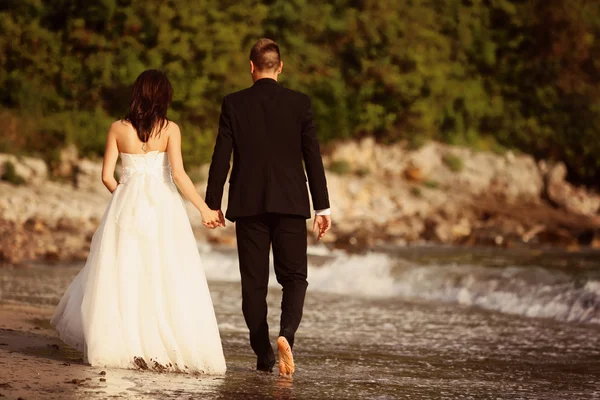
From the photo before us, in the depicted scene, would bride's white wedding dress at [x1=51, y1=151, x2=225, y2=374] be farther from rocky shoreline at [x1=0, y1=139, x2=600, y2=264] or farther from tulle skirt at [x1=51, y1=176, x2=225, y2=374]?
rocky shoreline at [x1=0, y1=139, x2=600, y2=264]

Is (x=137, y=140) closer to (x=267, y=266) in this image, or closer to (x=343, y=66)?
(x=267, y=266)

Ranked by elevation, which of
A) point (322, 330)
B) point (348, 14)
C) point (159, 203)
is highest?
point (348, 14)

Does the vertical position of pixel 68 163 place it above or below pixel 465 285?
above

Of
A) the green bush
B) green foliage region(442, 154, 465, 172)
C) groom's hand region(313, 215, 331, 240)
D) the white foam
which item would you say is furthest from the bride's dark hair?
green foliage region(442, 154, 465, 172)

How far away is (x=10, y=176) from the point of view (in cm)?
3475

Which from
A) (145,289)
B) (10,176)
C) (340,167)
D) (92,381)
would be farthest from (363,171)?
(92,381)

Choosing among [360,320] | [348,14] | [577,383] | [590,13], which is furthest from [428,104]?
[577,383]

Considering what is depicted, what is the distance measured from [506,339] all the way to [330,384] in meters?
4.42

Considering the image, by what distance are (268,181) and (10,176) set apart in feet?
92.1

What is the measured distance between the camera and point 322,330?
476 inches

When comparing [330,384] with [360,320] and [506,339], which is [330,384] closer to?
[506,339]

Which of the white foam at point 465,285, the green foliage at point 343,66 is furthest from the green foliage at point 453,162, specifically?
the white foam at point 465,285

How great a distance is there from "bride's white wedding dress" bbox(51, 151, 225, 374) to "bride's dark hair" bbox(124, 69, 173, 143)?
0.60 ft

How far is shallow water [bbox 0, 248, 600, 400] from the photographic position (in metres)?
7.68
